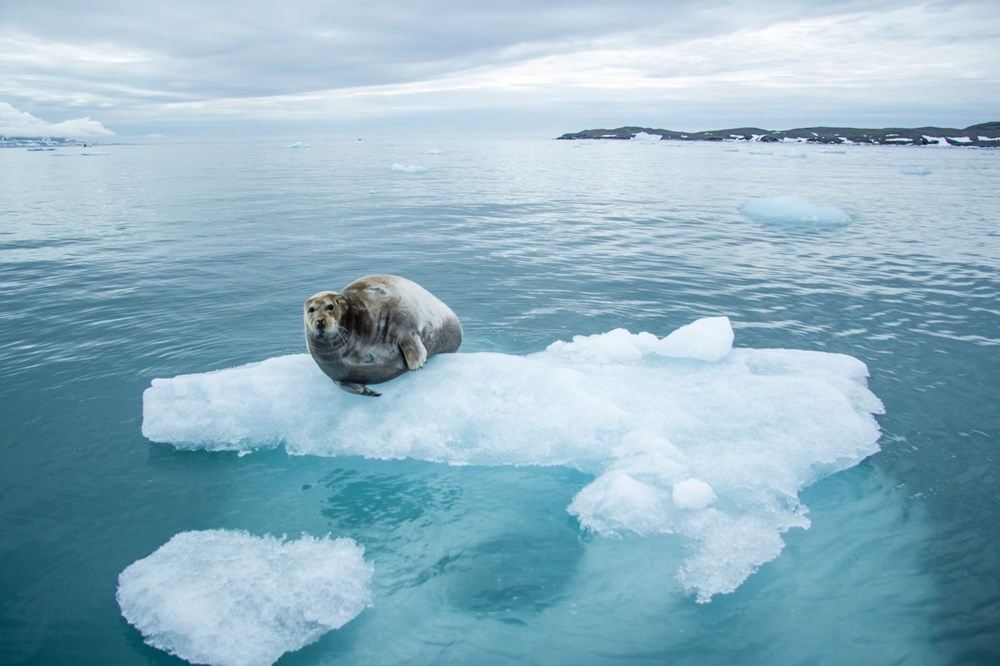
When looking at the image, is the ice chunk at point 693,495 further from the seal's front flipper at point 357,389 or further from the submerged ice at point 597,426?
the seal's front flipper at point 357,389

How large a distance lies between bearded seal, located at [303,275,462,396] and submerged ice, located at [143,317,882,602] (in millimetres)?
269

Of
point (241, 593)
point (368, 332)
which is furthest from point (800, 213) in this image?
point (241, 593)

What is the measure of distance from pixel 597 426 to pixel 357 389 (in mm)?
2331

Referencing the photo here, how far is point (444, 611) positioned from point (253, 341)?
601 cm

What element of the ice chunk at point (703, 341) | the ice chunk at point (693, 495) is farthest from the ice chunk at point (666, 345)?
the ice chunk at point (693, 495)

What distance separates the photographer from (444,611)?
155 inches

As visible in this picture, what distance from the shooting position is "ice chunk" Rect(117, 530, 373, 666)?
143 inches

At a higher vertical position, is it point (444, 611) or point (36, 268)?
point (36, 268)

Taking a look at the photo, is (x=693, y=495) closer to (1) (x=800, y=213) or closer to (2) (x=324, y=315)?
(2) (x=324, y=315)

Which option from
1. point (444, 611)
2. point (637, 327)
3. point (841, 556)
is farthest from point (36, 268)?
point (841, 556)

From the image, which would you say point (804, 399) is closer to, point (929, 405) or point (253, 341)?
point (929, 405)

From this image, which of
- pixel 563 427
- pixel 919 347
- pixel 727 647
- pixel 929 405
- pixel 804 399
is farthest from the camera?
pixel 919 347

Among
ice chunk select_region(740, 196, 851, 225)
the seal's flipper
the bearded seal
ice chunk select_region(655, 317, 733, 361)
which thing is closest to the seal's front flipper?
the bearded seal

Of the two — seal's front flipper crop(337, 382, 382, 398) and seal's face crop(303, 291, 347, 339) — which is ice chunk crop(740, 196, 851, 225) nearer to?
seal's front flipper crop(337, 382, 382, 398)
